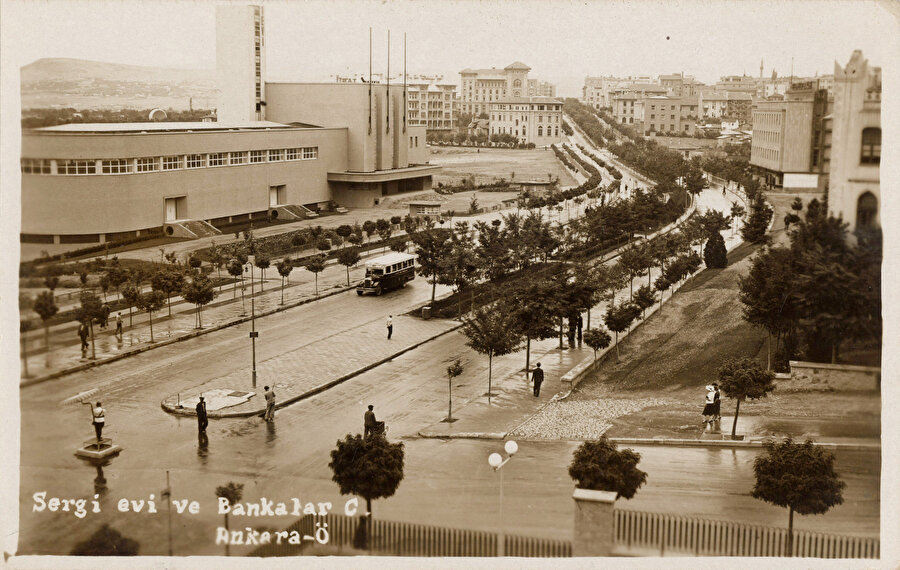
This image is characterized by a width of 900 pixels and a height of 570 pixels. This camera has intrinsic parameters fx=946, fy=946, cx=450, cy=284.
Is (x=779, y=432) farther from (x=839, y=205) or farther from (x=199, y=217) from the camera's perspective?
(x=199, y=217)

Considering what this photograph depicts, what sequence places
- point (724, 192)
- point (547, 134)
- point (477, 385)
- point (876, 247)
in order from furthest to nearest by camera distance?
1. point (547, 134)
2. point (724, 192)
3. point (477, 385)
4. point (876, 247)

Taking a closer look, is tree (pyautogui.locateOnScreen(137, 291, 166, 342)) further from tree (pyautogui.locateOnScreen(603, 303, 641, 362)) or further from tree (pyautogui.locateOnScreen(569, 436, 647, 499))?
tree (pyautogui.locateOnScreen(569, 436, 647, 499))

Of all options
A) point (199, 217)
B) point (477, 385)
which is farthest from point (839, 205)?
point (199, 217)

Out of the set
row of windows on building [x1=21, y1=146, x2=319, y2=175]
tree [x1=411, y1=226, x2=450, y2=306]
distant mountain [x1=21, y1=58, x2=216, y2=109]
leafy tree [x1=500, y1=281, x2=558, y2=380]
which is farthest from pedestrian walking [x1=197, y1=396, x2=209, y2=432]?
tree [x1=411, y1=226, x2=450, y2=306]

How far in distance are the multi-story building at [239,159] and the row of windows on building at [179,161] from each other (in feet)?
0.13

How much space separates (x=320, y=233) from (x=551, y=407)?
17745 millimetres

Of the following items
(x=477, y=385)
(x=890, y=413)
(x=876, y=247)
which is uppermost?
(x=876, y=247)

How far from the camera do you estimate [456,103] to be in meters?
101

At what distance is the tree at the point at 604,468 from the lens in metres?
8.87

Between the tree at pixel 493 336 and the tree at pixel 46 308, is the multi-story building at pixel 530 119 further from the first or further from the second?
the tree at pixel 46 308

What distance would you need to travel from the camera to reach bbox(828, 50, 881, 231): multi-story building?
9.04 metres

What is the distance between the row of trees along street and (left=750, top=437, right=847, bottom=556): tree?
137 centimetres

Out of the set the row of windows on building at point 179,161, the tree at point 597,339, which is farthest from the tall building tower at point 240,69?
the tree at point 597,339

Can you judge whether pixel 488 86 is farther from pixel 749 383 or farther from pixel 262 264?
pixel 749 383
